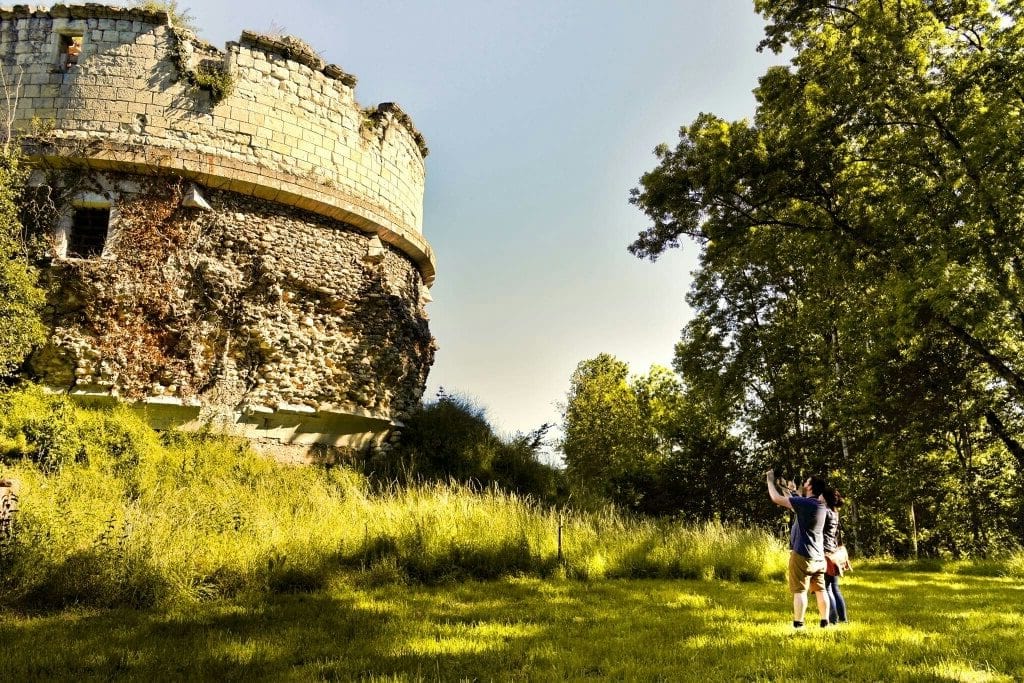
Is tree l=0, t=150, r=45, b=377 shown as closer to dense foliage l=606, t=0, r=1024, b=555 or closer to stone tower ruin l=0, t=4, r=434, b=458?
stone tower ruin l=0, t=4, r=434, b=458

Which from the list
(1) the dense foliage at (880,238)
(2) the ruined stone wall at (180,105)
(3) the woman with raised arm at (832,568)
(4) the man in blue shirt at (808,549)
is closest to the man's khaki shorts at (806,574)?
(4) the man in blue shirt at (808,549)

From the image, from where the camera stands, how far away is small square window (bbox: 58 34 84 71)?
11.7 m

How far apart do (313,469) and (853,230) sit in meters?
11.4

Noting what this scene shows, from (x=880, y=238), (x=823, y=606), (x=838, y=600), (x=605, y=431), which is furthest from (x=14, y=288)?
(x=605, y=431)

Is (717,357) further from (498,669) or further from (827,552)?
(498,669)

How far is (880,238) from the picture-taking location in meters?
12.6

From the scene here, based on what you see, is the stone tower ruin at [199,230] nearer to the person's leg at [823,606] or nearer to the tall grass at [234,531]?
the tall grass at [234,531]

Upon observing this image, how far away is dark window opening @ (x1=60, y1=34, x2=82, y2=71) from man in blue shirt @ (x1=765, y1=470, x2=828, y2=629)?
43.9 ft

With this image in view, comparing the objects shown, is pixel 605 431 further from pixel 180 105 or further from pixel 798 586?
pixel 798 586

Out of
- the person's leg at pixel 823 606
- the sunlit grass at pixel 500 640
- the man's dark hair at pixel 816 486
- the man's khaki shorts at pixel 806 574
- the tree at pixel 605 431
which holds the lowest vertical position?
the sunlit grass at pixel 500 640

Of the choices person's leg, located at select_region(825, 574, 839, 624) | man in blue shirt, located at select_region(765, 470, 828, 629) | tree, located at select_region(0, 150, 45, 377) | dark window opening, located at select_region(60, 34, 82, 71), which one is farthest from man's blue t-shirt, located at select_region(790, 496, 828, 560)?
dark window opening, located at select_region(60, 34, 82, 71)

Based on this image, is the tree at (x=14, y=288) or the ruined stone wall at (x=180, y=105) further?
the ruined stone wall at (x=180, y=105)

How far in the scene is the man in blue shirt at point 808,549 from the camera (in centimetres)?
607

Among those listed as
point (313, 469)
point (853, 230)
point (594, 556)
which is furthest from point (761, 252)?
point (313, 469)
